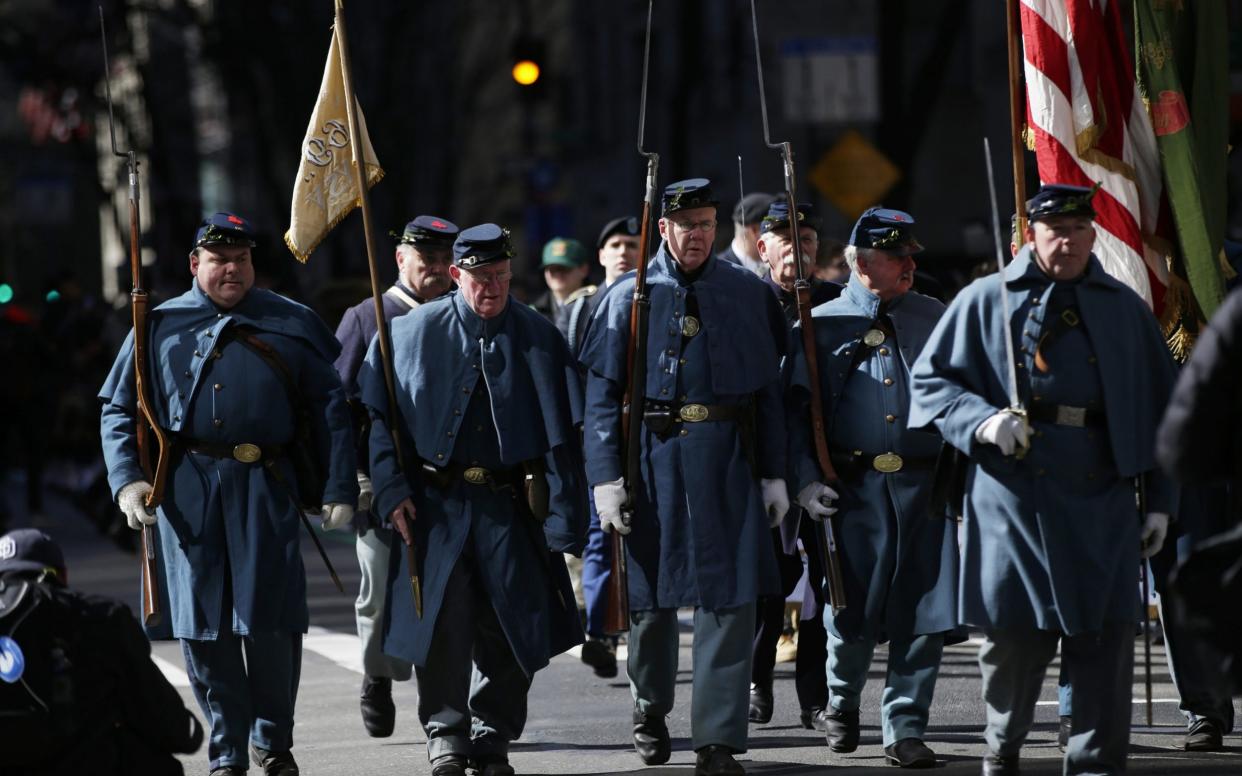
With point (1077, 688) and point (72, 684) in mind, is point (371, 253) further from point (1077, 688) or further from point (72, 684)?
point (1077, 688)

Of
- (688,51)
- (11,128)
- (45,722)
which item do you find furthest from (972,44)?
(11,128)

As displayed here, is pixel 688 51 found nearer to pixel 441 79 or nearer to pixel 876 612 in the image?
pixel 441 79

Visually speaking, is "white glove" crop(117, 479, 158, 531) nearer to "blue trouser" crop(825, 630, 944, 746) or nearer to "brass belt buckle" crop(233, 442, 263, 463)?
"brass belt buckle" crop(233, 442, 263, 463)

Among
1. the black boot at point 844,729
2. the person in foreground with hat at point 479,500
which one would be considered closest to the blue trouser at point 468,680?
the person in foreground with hat at point 479,500

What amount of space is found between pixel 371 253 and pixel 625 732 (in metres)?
2.29

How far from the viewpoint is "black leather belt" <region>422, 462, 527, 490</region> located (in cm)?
894

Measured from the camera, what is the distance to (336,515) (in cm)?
880

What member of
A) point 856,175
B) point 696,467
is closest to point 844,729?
point 696,467

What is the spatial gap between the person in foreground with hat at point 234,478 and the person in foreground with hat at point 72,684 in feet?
6.03

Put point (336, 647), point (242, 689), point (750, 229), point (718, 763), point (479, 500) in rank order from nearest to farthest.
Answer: point (718, 763)
point (242, 689)
point (479, 500)
point (750, 229)
point (336, 647)

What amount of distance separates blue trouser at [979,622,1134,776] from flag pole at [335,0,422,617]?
210 centimetres

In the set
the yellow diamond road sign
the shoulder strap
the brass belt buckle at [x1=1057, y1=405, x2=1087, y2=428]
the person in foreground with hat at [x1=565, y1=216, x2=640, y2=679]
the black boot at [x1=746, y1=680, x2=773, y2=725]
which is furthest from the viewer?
the yellow diamond road sign

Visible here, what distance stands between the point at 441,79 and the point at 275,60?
373 inches

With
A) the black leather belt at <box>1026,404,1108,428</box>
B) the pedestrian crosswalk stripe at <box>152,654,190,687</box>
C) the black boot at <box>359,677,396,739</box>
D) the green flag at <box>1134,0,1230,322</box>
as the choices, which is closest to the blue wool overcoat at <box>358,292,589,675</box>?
the black boot at <box>359,677,396,739</box>
